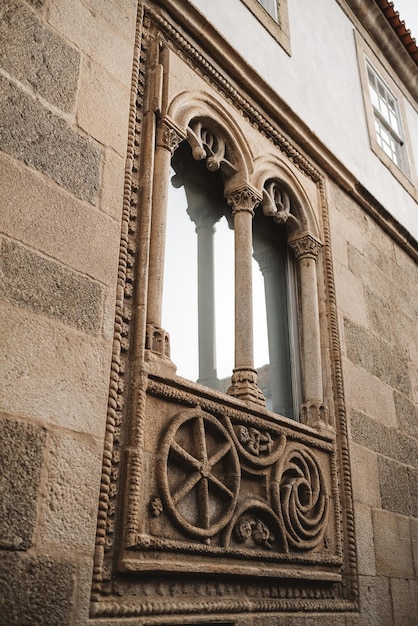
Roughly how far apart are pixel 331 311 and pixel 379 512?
112cm

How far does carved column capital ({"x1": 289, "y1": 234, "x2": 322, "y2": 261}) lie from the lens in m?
3.60

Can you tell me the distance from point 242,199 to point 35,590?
83.8 inches

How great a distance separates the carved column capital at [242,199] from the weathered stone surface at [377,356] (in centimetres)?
96

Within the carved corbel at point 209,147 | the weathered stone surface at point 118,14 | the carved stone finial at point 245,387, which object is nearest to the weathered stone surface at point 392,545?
the carved stone finial at point 245,387

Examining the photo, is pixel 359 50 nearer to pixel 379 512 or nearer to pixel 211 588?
pixel 379 512

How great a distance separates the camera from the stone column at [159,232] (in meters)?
2.38

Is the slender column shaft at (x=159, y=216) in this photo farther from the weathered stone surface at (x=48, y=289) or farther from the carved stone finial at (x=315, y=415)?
the carved stone finial at (x=315, y=415)

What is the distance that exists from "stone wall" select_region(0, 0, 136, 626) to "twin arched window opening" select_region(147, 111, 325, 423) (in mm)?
416

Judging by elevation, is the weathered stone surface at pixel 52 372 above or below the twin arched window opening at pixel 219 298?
below

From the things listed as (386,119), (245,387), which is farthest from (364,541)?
(386,119)

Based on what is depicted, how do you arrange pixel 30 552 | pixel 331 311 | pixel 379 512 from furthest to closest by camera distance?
pixel 331 311
pixel 379 512
pixel 30 552

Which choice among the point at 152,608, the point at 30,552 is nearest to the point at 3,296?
the point at 30,552

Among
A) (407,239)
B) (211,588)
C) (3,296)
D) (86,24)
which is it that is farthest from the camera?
(407,239)

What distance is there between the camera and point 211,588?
2232 millimetres
